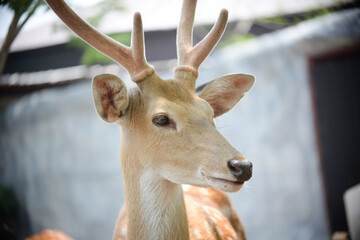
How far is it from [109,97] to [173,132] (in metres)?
0.40

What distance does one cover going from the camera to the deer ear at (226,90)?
6.98 ft

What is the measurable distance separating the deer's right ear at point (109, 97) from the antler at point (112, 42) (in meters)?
0.16

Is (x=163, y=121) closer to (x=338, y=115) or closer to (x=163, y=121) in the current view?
(x=163, y=121)

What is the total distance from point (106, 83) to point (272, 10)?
6.12 m

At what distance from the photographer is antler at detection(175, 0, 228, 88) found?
206cm

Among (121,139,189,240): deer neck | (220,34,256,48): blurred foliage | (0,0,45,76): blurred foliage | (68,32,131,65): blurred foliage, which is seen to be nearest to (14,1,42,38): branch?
(0,0,45,76): blurred foliage

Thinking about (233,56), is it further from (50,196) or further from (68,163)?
(50,196)

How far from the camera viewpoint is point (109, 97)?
182cm

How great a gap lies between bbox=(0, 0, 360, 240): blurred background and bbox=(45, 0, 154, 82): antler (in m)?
2.93

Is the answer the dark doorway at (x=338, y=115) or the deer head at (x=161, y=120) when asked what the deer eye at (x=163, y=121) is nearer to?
the deer head at (x=161, y=120)

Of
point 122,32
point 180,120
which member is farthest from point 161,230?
point 122,32

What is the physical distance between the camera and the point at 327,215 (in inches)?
198

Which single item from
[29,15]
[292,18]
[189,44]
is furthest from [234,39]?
[29,15]

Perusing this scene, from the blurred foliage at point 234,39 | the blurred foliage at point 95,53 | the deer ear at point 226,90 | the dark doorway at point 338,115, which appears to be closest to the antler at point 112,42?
the deer ear at point 226,90
